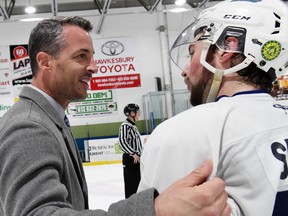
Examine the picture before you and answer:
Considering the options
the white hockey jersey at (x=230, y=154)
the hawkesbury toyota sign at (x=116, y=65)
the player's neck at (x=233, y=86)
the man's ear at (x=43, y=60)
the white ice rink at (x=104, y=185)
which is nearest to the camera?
the white hockey jersey at (x=230, y=154)

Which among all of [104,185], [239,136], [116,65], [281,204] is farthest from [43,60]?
[116,65]

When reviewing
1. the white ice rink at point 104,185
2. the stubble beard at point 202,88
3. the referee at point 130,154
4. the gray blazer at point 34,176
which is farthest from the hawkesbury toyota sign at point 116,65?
the gray blazer at point 34,176

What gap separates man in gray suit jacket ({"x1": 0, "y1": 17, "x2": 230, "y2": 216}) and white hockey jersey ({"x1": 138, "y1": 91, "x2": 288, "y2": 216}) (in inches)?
9.1

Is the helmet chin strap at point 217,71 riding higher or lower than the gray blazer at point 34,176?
higher

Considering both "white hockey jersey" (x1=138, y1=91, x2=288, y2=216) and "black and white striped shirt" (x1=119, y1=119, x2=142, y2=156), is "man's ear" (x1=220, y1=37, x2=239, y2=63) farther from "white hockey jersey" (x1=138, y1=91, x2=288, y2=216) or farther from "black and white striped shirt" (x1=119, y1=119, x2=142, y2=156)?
"black and white striped shirt" (x1=119, y1=119, x2=142, y2=156)

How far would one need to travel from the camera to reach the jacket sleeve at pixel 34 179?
710 millimetres

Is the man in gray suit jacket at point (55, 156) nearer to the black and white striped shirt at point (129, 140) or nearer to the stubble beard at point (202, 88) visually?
the stubble beard at point (202, 88)

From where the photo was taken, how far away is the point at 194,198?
578 millimetres

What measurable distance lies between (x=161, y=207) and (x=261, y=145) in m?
0.41

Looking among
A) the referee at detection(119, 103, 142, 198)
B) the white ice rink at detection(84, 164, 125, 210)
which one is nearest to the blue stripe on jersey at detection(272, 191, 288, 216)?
the referee at detection(119, 103, 142, 198)

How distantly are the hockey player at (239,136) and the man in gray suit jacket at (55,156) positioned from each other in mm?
235

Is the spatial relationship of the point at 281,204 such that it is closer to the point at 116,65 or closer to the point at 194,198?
the point at 194,198

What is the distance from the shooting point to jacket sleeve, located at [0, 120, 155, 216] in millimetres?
710

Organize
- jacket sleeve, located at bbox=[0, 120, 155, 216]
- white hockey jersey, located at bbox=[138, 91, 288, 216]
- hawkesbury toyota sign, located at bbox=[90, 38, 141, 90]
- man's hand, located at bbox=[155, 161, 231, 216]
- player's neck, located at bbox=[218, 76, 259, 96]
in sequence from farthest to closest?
hawkesbury toyota sign, located at bbox=[90, 38, 141, 90]
player's neck, located at bbox=[218, 76, 259, 96]
white hockey jersey, located at bbox=[138, 91, 288, 216]
jacket sleeve, located at bbox=[0, 120, 155, 216]
man's hand, located at bbox=[155, 161, 231, 216]
